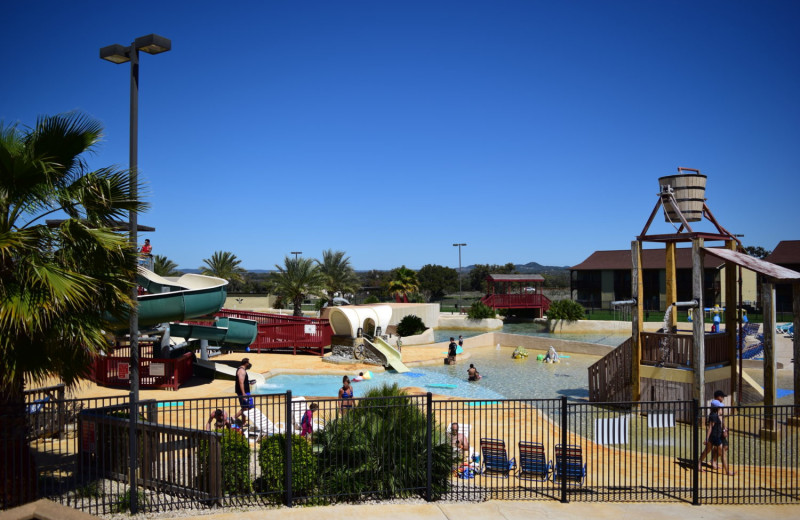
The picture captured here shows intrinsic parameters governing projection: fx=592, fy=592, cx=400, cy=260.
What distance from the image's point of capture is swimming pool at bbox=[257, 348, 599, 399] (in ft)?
70.9

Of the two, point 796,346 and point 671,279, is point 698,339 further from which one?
point 671,279

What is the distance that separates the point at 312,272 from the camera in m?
45.2

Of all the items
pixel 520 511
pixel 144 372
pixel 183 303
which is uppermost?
pixel 183 303

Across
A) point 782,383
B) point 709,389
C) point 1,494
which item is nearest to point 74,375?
point 1,494

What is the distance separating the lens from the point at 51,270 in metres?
7.36

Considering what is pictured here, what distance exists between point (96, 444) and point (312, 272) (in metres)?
36.4

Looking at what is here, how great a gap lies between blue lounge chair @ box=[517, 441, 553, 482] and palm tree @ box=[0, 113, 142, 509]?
7004 millimetres

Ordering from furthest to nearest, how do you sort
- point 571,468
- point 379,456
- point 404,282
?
point 404,282, point 571,468, point 379,456

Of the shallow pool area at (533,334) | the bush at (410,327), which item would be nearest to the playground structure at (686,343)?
the bush at (410,327)

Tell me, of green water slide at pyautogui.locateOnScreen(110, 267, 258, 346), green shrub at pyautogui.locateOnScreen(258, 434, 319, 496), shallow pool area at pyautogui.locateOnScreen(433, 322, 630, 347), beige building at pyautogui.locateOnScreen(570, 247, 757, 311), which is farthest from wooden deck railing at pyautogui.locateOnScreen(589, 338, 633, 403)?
beige building at pyautogui.locateOnScreen(570, 247, 757, 311)

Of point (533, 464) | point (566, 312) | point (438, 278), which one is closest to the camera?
point (533, 464)

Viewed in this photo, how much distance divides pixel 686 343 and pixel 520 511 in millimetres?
Answer: 9254

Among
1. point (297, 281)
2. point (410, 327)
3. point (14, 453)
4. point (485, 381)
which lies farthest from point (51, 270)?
point (297, 281)

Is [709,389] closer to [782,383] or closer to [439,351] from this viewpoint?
[782,383]
